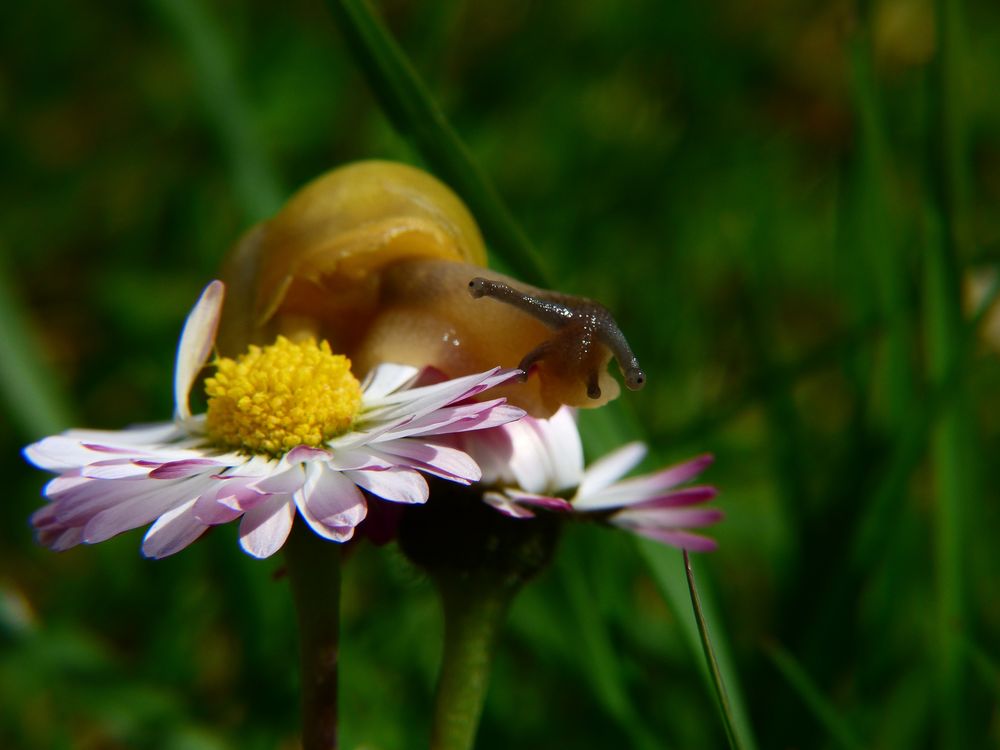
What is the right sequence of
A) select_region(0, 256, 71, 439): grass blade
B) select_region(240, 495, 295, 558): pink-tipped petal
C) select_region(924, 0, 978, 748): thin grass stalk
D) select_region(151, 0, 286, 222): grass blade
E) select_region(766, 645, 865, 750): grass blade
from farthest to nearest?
select_region(151, 0, 286, 222): grass blade < select_region(0, 256, 71, 439): grass blade < select_region(924, 0, 978, 748): thin grass stalk < select_region(766, 645, 865, 750): grass blade < select_region(240, 495, 295, 558): pink-tipped petal

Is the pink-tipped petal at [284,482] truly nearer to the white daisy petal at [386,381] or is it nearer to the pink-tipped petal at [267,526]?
the pink-tipped petal at [267,526]

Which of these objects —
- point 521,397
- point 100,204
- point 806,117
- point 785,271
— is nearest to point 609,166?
point 785,271

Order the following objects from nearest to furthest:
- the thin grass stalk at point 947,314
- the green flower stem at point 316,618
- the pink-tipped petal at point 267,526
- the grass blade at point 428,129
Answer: the pink-tipped petal at point 267,526 < the green flower stem at point 316,618 < the grass blade at point 428,129 < the thin grass stalk at point 947,314

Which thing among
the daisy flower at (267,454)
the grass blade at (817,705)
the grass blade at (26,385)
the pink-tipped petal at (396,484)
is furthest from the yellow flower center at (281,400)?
the grass blade at (26,385)

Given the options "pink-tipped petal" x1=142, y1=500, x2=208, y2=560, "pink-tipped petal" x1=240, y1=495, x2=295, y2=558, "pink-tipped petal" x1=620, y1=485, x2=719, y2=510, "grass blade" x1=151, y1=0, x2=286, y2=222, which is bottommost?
"pink-tipped petal" x1=620, y1=485, x2=719, y2=510

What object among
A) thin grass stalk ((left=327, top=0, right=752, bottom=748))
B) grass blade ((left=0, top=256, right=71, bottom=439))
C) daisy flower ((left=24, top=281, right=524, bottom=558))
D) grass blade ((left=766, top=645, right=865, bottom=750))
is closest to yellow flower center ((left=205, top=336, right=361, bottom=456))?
daisy flower ((left=24, top=281, right=524, bottom=558))

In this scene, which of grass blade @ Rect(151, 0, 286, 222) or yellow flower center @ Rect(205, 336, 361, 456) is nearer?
yellow flower center @ Rect(205, 336, 361, 456)

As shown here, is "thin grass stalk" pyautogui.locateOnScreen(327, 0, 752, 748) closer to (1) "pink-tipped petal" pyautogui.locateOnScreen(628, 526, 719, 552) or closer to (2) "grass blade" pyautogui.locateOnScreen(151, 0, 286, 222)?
(1) "pink-tipped petal" pyautogui.locateOnScreen(628, 526, 719, 552)
